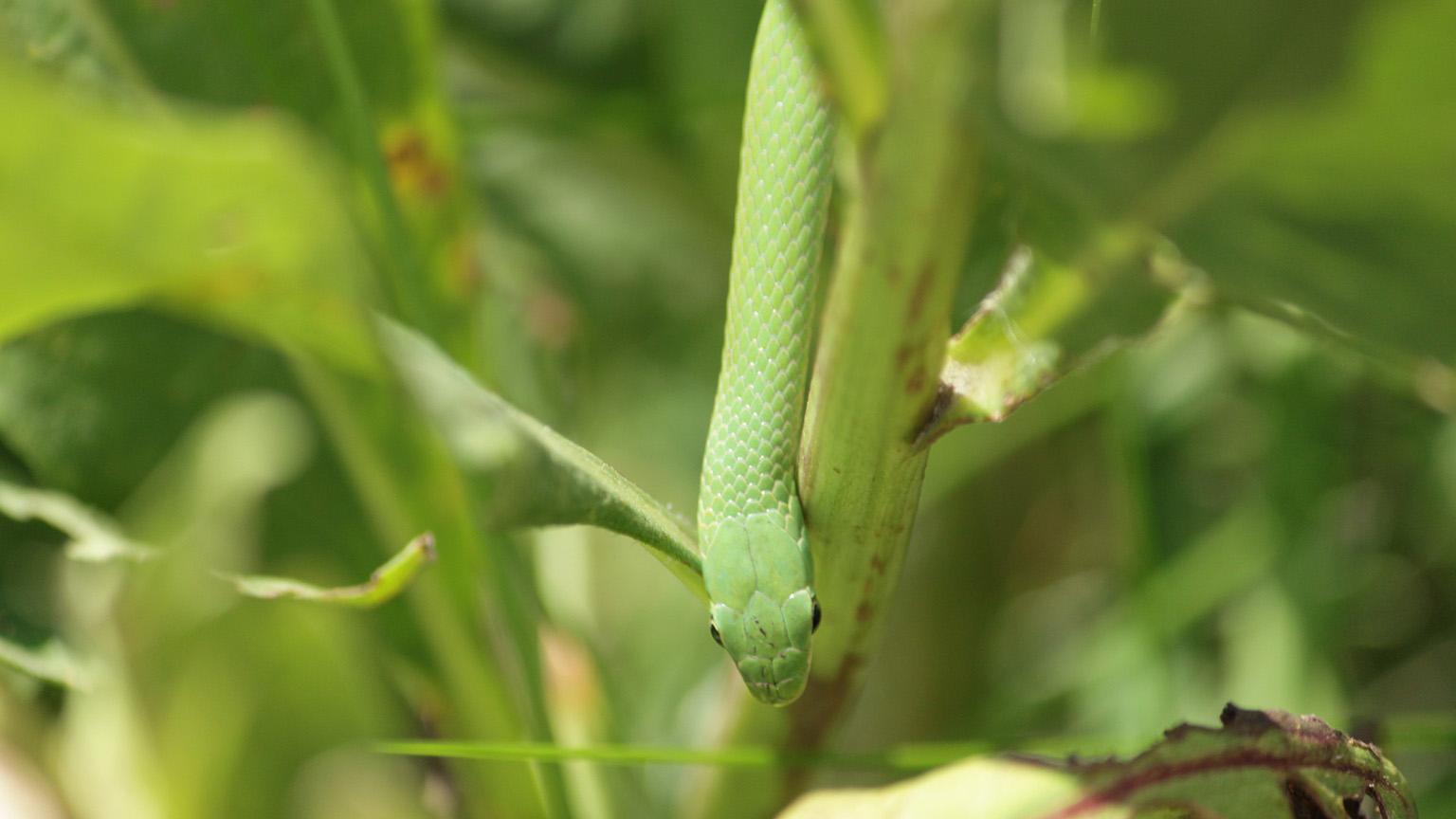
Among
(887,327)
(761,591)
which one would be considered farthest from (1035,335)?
(761,591)

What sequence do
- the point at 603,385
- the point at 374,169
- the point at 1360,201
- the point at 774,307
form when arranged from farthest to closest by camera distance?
the point at 603,385 → the point at 374,169 → the point at 774,307 → the point at 1360,201

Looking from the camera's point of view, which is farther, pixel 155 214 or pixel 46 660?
pixel 46 660

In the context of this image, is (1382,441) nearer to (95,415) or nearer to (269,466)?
(269,466)

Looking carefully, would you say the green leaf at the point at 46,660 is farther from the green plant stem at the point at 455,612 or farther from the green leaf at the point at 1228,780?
the green leaf at the point at 1228,780

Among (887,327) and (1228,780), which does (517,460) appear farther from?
(1228,780)

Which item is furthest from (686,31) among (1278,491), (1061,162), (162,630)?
(1061,162)

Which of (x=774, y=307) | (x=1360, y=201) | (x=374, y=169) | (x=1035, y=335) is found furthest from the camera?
(x=374, y=169)

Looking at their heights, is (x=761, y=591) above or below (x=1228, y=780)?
below

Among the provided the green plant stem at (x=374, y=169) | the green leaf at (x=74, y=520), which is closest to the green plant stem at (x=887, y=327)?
the green plant stem at (x=374, y=169)
